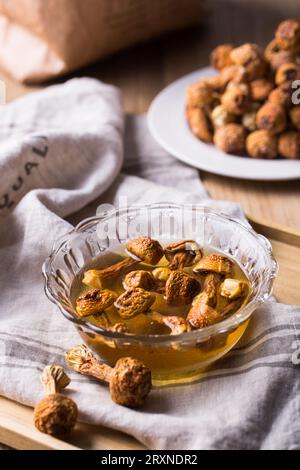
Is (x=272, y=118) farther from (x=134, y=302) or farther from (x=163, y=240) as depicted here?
(x=134, y=302)

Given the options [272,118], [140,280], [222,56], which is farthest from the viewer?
[222,56]

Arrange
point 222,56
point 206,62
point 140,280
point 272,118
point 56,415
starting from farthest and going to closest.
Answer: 1. point 206,62
2. point 222,56
3. point 272,118
4. point 140,280
5. point 56,415

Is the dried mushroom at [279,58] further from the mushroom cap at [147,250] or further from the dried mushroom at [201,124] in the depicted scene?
the mushroom cap at [147,250]

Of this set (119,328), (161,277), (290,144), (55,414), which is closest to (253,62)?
(290,144)

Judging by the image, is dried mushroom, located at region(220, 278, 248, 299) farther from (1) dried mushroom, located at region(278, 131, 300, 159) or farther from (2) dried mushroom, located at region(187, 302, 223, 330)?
(1) dried mushroom, located at region(278, 131, 300, 159)

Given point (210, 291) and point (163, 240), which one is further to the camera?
point (163, 240)

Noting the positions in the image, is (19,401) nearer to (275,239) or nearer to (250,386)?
(250,386)

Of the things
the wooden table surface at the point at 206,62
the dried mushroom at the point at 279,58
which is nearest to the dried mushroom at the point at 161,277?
the wooden table surface at the point at 206,62
